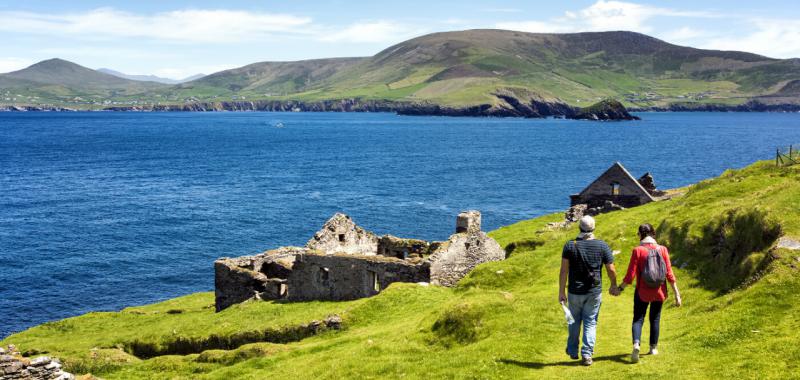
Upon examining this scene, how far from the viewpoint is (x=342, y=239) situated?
167 ft

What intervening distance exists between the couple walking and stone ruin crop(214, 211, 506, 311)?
23.5 m

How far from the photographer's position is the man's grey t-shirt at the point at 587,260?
18.3 meters

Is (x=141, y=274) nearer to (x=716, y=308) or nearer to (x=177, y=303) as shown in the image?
(x=177, y=303)

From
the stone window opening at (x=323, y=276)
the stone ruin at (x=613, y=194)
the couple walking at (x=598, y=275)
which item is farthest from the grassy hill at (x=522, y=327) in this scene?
the stone ruin at (x=613, y=194)

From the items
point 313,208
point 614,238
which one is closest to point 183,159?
point 313,208

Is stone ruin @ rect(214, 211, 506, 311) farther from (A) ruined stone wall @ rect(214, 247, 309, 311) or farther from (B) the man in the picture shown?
(B) the man

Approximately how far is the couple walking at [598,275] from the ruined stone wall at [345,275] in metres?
23.6

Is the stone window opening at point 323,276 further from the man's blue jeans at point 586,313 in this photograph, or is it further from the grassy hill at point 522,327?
the man's blue jeans at point 586,313

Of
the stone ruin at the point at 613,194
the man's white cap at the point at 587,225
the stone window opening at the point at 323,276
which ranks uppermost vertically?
the man's white cap at the point at 587,225

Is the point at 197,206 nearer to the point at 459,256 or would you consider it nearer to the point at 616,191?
the point at 616,191

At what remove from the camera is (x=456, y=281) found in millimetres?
44438

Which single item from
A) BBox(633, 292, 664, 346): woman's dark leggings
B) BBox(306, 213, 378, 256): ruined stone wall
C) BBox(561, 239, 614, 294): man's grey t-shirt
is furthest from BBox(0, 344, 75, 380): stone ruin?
BBox(306, 213, 378, 256): ruined stone wall

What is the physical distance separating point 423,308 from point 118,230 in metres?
78.1

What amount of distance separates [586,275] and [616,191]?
5346 cm
